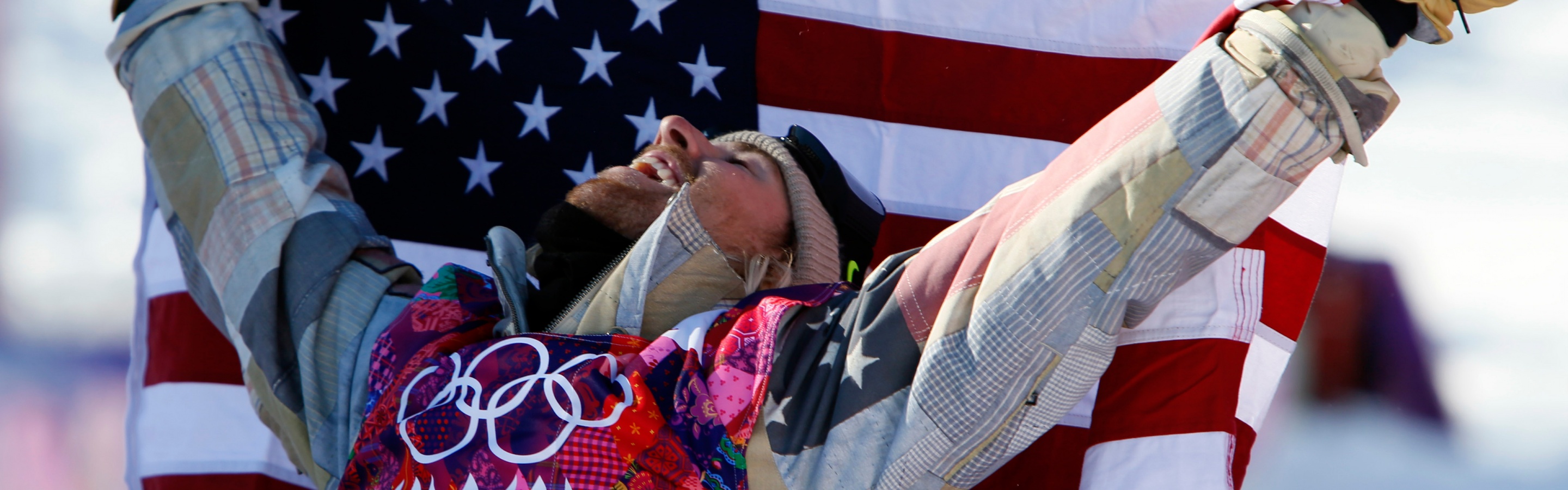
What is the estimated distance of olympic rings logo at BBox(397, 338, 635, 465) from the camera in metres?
1.07

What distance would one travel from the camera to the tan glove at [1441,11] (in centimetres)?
77

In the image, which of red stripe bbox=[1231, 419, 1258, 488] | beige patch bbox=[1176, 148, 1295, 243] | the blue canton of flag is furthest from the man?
red stripe bbox=[1231, 419, 1258, 488]

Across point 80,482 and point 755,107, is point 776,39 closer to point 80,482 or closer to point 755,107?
point 755,107

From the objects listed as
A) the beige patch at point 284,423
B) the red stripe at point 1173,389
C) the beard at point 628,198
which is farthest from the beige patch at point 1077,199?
the beige patch at point 284,423

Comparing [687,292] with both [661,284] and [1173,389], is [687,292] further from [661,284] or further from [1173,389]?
[1173,389]

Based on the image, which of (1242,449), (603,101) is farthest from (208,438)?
(1242,449)

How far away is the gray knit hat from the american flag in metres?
0.38

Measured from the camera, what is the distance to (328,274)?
1442mm

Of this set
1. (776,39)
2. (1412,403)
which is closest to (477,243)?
(776,39)

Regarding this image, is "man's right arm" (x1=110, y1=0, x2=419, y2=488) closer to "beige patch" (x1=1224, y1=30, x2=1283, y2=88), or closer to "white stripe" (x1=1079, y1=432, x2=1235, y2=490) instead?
"white stripe" (x1=1079, y1=432, x2=1235, y2=490)

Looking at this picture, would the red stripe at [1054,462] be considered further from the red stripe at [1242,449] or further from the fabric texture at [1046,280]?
the fabric texture at [1046,280]

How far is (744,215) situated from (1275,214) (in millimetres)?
740

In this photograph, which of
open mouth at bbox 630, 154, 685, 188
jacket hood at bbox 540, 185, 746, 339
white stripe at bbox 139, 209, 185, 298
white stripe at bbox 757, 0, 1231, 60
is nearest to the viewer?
jacket hood at bbox 540, 185, 746, 339

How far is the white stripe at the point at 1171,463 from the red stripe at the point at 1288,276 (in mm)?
235
